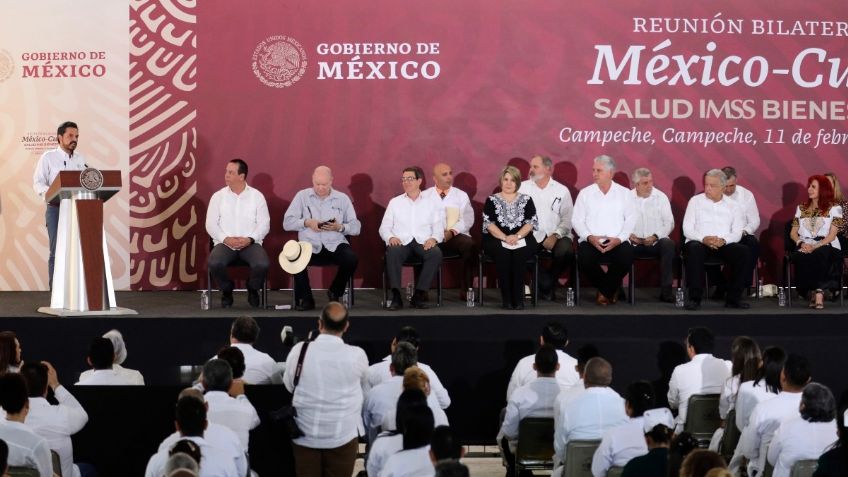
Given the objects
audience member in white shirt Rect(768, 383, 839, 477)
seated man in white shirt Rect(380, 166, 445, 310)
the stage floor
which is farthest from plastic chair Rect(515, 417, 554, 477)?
seated man in white shirt Rect(380, 166, 445, 310)

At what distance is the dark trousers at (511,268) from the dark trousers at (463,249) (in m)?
0.39

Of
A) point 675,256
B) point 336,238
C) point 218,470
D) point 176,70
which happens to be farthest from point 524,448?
point 176,70

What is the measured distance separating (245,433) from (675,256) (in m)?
5.08

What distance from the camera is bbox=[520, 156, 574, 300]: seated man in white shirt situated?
28.9ft

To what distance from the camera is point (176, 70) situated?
A: 9469 mm

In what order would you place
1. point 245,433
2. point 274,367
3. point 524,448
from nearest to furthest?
point 245,433, point 524,448, point 274,367

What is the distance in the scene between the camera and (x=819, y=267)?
8570 millimetres

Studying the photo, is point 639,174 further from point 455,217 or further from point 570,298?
point 455,217

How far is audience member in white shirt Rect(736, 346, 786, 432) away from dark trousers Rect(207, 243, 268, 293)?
407 centimetres

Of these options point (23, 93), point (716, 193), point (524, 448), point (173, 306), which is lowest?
point (524, 448)

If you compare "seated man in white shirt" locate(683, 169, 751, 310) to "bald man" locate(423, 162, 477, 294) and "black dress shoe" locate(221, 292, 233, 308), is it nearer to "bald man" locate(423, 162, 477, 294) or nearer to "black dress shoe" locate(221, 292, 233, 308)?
Result: "bald man" locate(423, 162, 477, 294)

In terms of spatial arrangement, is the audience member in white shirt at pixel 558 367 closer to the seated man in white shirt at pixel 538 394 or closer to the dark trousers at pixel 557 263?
the seated man in white shirt at pixel 538 394

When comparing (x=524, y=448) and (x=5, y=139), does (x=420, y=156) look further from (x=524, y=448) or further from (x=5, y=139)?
(x=524, y=448)

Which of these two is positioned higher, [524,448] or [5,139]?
[5,139]
